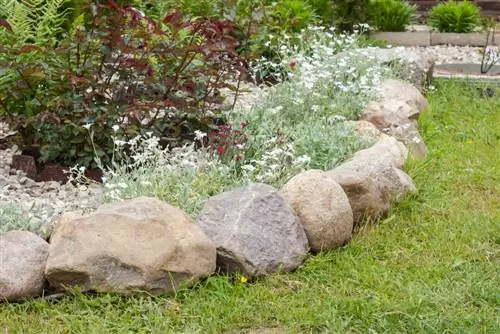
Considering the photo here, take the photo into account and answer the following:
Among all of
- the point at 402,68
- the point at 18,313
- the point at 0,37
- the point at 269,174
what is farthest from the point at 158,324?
the point at 402,68

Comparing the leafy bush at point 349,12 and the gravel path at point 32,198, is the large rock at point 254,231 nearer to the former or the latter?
the gravel path at point 32,198

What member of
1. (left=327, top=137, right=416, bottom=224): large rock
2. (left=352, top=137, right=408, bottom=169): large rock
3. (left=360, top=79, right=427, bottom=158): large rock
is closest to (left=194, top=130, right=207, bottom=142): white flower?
(left=327, top=137, right=416, bottom=224): large rock

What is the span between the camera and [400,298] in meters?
4.08

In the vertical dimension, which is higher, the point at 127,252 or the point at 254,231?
the point at 127,252

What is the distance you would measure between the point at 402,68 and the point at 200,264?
13.9 feet

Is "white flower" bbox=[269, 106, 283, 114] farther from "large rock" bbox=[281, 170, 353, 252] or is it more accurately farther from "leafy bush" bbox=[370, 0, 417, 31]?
"leafy bush" bbox=[370, 0, 417, 31]

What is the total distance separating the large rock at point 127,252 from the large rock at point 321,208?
0.66m

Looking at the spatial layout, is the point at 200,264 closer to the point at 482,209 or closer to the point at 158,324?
the point at 158,324

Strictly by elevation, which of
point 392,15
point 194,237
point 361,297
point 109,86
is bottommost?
point 392,15

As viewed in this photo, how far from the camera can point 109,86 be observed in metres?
5.36

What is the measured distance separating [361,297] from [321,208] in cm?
70

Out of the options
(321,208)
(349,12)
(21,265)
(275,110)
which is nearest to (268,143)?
(275,110)

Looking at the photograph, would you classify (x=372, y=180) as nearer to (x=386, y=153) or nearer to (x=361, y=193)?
(x=361, y=193)

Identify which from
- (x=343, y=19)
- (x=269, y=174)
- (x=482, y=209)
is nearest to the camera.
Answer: (x=269, y=174)
